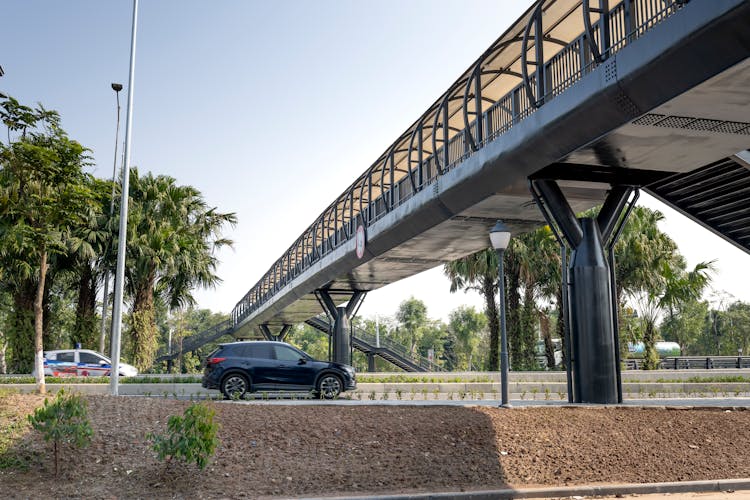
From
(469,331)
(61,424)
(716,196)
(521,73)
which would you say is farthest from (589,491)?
(469,331)

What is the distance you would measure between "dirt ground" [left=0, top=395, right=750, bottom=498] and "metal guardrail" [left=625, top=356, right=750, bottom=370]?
3003 centimetres

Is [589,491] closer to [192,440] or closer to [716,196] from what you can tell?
[192,440]

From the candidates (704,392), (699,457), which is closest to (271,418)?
(699,457)

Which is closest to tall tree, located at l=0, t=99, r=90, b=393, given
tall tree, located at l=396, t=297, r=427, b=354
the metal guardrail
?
the metal guardrail

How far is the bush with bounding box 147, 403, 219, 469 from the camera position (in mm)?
7484

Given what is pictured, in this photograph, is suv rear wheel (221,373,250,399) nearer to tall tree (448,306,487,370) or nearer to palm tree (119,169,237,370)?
palm tree (119,169,237,370)

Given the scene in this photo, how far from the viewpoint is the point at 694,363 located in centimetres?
4103

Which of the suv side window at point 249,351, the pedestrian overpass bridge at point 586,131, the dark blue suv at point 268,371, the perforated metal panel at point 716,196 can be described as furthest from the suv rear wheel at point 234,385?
the perforated metal panel at point 716,196

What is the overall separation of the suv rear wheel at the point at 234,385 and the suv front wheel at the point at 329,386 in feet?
5.84

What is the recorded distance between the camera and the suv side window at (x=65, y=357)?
26.1 m

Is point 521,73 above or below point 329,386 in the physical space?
above

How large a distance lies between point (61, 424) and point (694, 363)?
4120 centimetres

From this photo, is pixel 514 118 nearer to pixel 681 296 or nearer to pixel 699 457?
pixel 699 457

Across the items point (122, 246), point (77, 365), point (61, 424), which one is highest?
point (122, 246)
